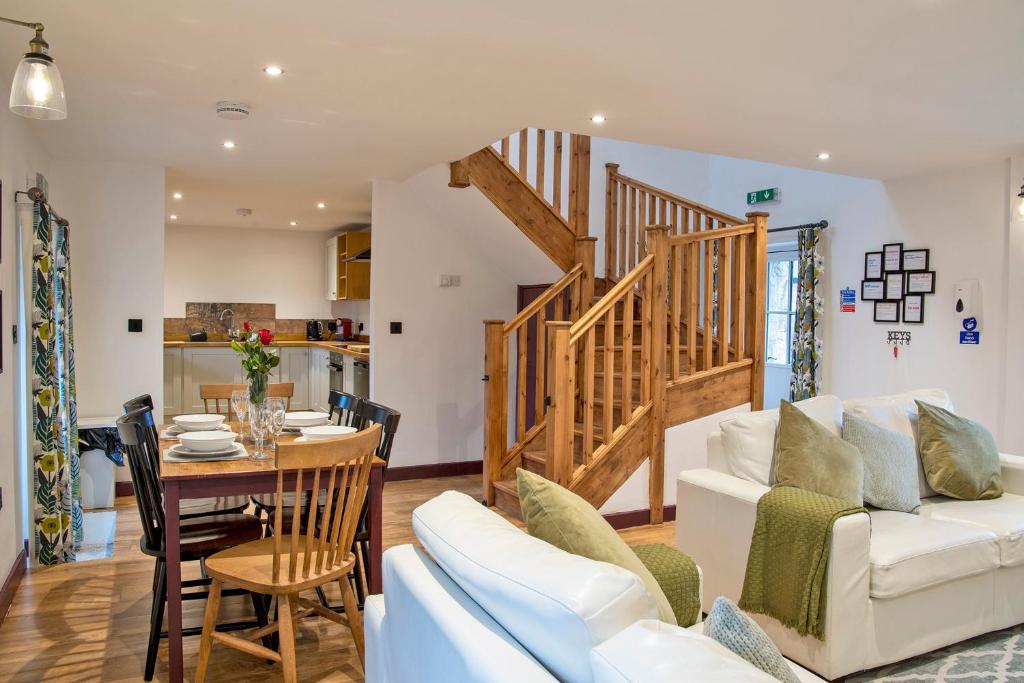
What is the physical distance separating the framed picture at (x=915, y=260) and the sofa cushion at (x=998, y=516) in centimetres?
246

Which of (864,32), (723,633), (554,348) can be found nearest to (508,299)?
(554,348)

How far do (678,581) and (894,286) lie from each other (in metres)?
4.56

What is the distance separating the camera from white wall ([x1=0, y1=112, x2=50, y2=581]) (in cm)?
346

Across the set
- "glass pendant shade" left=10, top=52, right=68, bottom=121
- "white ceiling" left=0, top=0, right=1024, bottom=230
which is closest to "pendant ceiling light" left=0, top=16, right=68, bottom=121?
"glass pendant shade" left=10, top=52, right=68, bottom=121

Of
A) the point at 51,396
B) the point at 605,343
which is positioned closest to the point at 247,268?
the point at 51,396

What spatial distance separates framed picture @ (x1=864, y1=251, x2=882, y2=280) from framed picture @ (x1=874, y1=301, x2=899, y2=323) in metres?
0.21

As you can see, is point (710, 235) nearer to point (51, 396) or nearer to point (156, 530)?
point (156, 530)

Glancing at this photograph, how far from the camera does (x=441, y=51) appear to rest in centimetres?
303

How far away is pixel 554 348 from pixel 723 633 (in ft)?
10.1

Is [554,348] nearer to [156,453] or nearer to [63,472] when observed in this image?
[156,453]

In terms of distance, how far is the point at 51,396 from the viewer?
3881 mm

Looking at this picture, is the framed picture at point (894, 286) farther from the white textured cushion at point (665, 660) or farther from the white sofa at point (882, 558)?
the white textured cushion at point (665, 660)

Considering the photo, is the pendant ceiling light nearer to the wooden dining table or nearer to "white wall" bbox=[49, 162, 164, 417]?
the wooden dining table

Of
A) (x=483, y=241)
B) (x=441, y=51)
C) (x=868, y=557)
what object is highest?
(x=441, y=51)
